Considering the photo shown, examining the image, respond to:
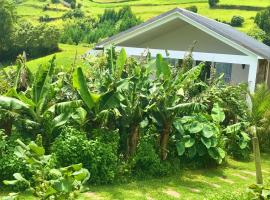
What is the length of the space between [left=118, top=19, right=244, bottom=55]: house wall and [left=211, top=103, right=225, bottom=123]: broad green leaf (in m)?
6.73

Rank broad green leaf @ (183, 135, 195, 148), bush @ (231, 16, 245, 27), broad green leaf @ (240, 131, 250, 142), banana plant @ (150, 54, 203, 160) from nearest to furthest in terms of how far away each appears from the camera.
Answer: banana plant @ (150, 54, 203, 160)
broad green leaf @ (183, 135, 195, 148)
broad green leaf @ (240, 131, 250, 142)
bush @ (231, 16, 245, 27)

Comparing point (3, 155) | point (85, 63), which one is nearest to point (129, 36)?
point (85, 63)

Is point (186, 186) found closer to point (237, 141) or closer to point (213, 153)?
point (213, 153)

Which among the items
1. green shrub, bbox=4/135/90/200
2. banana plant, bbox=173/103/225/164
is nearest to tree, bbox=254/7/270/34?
banana plant, bbox=173/103/225/164

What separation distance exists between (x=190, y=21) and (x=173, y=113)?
7.05 metres

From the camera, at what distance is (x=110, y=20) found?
89312 millimetres

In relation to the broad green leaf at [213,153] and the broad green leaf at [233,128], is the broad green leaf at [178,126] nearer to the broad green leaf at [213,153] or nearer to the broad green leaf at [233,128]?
the broad green leaf at [213,153]

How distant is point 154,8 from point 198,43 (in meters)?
83.5

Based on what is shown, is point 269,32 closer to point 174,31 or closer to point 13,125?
point 174,31

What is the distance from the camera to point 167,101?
12.1 metres

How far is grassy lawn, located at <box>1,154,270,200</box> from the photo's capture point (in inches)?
405

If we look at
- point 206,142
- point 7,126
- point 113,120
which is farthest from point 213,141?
point 7,126

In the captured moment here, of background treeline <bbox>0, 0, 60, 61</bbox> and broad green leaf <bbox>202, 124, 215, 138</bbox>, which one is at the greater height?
background treeline <bbox>0, 0, 60, 61</bbox>

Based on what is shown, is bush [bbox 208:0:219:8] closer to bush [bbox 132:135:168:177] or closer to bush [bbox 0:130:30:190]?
bush [bbox 132:135:168:177]
